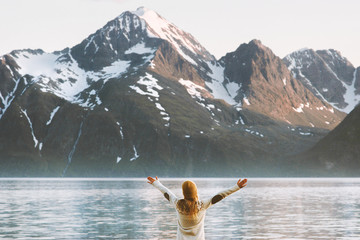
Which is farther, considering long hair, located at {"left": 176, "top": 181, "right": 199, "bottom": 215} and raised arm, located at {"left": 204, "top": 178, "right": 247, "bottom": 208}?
raised arm, located at {"left": 204, "top": 178, "right": 247, "bottom": 208}

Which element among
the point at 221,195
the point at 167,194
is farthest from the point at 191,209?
the point at 167,194

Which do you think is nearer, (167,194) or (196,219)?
(196,219)

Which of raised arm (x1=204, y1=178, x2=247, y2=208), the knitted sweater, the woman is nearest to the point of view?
the woman

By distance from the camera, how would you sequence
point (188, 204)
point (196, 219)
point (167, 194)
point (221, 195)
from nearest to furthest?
point (188, 204), point (196, 219), point (221, 195), point (167, 194)

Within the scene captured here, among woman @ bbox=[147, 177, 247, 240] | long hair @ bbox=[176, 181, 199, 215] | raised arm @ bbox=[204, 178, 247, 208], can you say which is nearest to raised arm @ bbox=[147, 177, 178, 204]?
woman @ bbox=[147, 177, 247, 240]

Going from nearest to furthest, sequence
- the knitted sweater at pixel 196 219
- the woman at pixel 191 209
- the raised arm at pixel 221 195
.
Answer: the woman at pixel 191 209 → the knitted sweater at pixel 196 219 → the raised arm at pixel 221 195

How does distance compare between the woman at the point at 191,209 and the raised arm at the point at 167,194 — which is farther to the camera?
the raised arm at the point at 167,194

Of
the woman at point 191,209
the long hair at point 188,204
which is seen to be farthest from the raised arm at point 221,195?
the long hair at point 188,204

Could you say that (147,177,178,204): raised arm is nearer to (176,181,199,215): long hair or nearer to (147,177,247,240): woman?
(147,177,247,240): woman

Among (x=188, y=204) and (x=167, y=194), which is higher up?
(x=167, y=194)

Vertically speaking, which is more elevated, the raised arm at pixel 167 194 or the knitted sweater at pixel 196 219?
the raised arm at pixel 167 194

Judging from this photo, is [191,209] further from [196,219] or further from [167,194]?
[167,194]

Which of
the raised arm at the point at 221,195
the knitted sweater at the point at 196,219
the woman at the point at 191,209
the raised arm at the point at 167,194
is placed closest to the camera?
the woman at the point at 191,209

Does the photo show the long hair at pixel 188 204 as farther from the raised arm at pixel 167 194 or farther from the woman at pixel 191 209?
the raised arm at pixel 167 194
